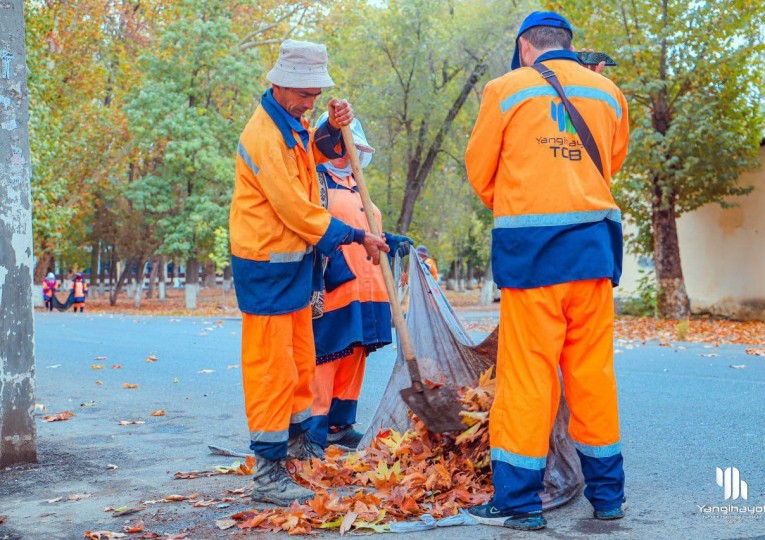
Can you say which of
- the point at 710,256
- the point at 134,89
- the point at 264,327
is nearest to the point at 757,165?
the point at 710,256

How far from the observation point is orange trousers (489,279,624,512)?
3.65 metres

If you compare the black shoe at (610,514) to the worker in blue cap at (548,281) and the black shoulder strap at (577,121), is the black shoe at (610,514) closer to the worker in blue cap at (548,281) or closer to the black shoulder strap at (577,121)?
the worker in blue cap at (548,281)

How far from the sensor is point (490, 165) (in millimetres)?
3863

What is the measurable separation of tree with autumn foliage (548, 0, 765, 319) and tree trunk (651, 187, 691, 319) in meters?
0.02

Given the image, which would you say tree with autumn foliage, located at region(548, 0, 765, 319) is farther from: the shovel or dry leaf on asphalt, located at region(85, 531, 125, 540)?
dry leaf on asphalt, located at region(85, 531, 125, 540)

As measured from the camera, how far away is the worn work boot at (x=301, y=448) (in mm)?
4734

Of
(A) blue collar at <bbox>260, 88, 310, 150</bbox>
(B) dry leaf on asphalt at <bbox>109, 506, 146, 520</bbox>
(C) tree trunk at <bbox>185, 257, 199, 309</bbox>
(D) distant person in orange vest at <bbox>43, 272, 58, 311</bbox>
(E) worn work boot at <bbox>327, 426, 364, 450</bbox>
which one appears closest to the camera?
(B) dry leaf on asphalt at <bbox>109, 506, 146, 520</bbox>

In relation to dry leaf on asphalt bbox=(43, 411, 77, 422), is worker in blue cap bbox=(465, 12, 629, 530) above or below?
above

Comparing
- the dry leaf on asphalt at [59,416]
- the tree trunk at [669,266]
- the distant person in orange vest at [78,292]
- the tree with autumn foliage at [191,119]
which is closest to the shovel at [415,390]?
the dry leaf on asphalt at [59,416]

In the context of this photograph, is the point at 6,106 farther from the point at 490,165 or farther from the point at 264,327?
the point at 490,165

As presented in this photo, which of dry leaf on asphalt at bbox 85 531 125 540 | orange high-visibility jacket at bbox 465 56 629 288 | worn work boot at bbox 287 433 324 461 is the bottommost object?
dry leaf on asphalt at bbox 85 531 125 540

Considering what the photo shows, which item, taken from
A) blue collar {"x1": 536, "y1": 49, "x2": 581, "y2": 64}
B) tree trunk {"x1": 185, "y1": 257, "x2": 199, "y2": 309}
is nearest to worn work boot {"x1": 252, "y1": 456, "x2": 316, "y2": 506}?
blue collar {"x1": 536, "y1": 49, "x2": 581, "y2": 64}

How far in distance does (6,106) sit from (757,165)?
16527mm

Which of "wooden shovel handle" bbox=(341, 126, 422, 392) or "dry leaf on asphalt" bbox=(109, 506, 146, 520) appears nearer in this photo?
"dry leaf on asphalt" bbox=(109, 506, 146, 520)
